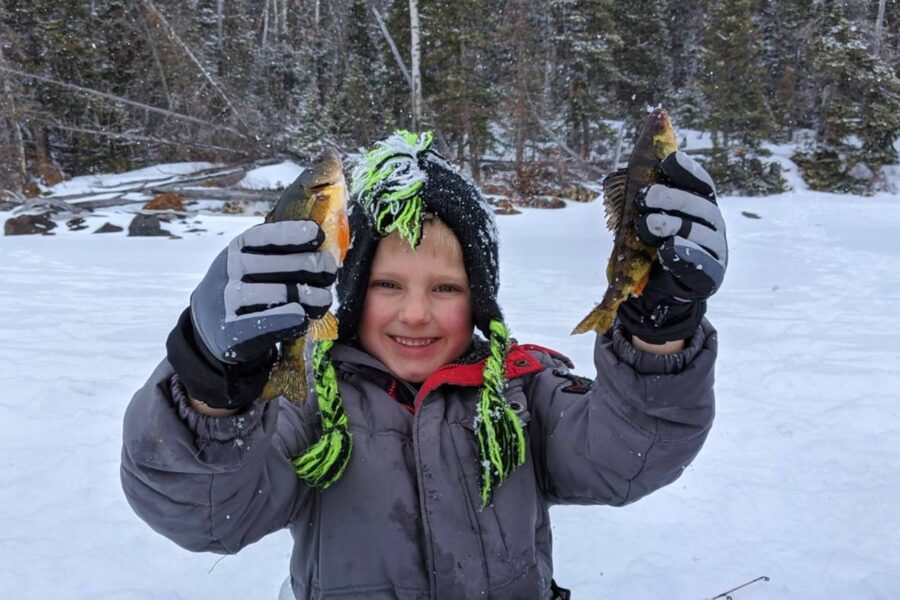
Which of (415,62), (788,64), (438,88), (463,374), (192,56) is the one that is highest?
(788,64)

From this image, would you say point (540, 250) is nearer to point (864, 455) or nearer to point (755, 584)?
point (864, 455)

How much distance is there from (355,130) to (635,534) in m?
22.4

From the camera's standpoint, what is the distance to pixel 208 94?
74.5ft

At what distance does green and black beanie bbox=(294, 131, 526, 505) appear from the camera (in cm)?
201

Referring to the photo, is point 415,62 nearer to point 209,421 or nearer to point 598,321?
point 598,321

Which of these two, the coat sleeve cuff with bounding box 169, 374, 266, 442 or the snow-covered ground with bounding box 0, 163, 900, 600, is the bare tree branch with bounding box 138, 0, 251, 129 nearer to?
the snow-covered ground with bounding box 0, 163, 900, 600

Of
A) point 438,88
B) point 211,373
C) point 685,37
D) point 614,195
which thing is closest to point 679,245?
point 614,195

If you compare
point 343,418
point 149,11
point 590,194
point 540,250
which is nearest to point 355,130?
point 149,11

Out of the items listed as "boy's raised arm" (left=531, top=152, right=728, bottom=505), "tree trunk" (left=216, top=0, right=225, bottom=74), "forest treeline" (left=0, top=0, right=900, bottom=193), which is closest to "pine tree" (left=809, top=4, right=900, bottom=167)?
"forest treeline" (left=0, top=0, right=900, bottom=193)

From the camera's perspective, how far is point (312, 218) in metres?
1.75

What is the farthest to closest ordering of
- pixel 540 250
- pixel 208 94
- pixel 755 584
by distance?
pixel 208 94, pixel 540 250, pixel 755 584

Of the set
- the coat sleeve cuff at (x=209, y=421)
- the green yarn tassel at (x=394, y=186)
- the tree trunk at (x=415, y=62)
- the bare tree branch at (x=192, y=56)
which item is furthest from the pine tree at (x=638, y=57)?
the coat sleeve cuff at (x=209, y=421)

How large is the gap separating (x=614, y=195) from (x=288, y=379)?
1.14 metres

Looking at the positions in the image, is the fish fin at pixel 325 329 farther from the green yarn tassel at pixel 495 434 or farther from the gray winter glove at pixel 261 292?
the green yarn tassel at pixel 495 434
